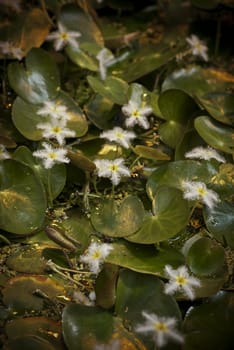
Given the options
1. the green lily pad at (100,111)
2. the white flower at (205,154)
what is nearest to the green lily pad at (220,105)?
the white flower at (205,154)

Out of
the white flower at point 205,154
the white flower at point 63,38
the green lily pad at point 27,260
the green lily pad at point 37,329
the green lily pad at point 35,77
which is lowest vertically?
the green lily pad at point 37,329

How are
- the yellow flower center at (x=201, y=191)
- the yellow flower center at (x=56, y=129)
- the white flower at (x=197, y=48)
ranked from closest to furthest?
the yellow flower center at (x=201, y=191) < the yellow flower center at (x=56, y=129) < the white flower at (x=197, y=48)

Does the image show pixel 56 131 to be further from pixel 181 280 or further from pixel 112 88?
pixel 181 280

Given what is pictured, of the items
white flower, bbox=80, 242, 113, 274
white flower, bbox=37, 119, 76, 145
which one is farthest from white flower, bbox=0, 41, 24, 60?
white flower, bbox=80, 242, 113, 274

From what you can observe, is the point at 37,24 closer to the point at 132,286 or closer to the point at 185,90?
the point at 185,90

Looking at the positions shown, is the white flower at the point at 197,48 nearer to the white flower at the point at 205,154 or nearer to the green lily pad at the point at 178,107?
the green lily pad at the point at 178,107

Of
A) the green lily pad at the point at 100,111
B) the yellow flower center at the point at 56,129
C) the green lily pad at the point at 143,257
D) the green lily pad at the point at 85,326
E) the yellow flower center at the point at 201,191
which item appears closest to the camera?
the green lily pad at the point at 85,326
